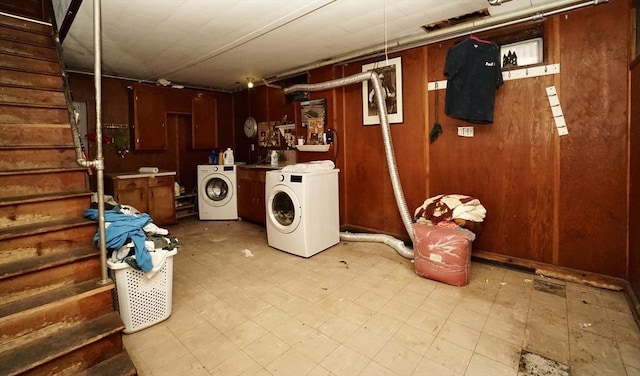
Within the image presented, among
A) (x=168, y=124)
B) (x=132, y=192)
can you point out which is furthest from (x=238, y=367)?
(x=168, y=124)

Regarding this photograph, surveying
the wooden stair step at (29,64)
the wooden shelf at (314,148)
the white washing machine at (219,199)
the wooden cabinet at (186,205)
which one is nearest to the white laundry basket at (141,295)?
the wooden stair step at (29,64)

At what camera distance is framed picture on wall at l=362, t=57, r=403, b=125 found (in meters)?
3.60

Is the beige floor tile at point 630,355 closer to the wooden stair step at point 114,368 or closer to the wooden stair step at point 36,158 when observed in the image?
the wooden stair step at point 114,368

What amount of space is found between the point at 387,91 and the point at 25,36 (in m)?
3.93

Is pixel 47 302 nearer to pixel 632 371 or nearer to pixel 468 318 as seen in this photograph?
pixel 468 318

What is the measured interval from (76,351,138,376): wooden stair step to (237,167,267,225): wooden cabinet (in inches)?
121

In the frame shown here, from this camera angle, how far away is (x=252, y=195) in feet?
16.0

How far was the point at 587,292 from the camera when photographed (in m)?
2.44

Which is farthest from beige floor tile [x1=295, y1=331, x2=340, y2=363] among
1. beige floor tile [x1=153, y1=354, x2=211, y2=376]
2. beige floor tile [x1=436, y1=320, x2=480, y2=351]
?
beige floor tile [x1=436, y1=320, x2=480, y2=351]

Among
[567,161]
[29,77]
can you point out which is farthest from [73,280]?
[567,161]

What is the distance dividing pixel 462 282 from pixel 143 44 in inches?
166

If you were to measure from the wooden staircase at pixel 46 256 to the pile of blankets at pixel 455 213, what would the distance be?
2.54 m

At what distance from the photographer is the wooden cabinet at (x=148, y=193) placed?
4309mm

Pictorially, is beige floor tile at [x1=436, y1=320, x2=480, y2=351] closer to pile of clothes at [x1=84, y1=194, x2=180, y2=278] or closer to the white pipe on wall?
pile of clothes at [x1=84, y1=194, x2=180, y2=278]
